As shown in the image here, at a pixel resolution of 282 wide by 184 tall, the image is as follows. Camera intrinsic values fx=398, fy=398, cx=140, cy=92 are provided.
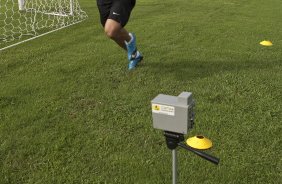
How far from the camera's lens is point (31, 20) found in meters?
9.02

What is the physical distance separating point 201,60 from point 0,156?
3.60 metres

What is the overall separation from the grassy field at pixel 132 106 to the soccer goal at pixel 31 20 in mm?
512

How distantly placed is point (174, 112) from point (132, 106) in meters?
2.53

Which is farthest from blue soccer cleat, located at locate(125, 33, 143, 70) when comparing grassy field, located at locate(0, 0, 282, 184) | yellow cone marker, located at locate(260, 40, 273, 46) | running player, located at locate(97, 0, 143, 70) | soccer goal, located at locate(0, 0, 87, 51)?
yellow cone marker, located at locate(260, 40, 273, 46)

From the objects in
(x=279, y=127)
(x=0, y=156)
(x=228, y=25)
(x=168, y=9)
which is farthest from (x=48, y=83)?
(x=168, y=9)

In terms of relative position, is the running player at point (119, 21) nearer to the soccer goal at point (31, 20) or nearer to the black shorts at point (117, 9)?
the black shorts at point (117, 9)

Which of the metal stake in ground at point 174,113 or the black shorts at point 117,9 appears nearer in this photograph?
the metal stake in ground at point 174,113

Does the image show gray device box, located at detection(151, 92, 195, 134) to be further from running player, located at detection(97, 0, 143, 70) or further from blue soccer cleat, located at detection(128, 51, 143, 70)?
blue soccer cleat, located at detection(128, 51, 143, 70)

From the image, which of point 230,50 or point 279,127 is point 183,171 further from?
point 230,50

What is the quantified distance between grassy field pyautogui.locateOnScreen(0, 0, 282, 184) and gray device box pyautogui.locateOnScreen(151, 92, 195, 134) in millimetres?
1166

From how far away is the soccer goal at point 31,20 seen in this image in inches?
304

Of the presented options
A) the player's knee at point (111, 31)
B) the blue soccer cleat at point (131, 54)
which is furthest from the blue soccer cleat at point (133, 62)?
the player's knee at point (111, 31)

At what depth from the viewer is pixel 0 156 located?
3311 millimetres

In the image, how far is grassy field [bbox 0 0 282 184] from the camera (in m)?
3.11
